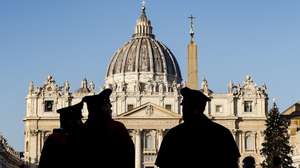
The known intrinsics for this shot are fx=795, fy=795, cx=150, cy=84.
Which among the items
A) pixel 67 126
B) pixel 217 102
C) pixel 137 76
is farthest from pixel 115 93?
pixel 67 126

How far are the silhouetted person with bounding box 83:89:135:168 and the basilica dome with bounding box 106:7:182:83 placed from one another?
117 metres

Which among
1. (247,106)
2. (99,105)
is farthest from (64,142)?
(247,106)

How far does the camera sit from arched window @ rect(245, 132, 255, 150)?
10144 centimetres

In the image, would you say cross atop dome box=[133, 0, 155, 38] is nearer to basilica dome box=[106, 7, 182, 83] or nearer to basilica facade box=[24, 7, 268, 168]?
basilica dome box=[106, 7, 182, 83]

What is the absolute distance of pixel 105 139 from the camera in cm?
Result: 1127

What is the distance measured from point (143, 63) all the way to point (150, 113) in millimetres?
35553

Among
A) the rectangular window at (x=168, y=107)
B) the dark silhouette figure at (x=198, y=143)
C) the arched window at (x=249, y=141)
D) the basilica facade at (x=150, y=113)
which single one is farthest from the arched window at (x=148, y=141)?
the dark silhouette figure at (x=198, y=143)

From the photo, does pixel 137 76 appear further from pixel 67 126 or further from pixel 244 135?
pixel 67 126

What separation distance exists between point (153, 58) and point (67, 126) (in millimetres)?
121611

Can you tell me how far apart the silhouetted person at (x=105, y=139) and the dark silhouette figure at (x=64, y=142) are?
0.61 meters

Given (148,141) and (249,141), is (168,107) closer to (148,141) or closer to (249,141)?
(148,141)

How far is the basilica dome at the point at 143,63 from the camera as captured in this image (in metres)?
131

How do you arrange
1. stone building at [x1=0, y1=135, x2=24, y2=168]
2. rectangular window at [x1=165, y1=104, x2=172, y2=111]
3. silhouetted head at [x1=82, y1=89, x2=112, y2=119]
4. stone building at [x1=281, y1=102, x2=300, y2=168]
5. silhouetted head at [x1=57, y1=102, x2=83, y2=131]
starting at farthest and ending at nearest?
rectangular window at [x1=165, y1=104, x2=172, y2=111], stone building at [x1=281, y1=102, x2=300, y2=168], stone building at [x1=0, y1=135, x2=24, y2=168], silhouetted head at [x1=57, y1=102, x2=83, y2=131], silhouetted head at [x1=82, y1=89, x2=112, y2=119]

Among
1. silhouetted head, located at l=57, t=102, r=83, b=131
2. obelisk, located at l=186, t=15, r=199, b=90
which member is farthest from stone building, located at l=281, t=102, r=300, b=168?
silhouetted head, located at l=57, t=102, r=83, b=131
